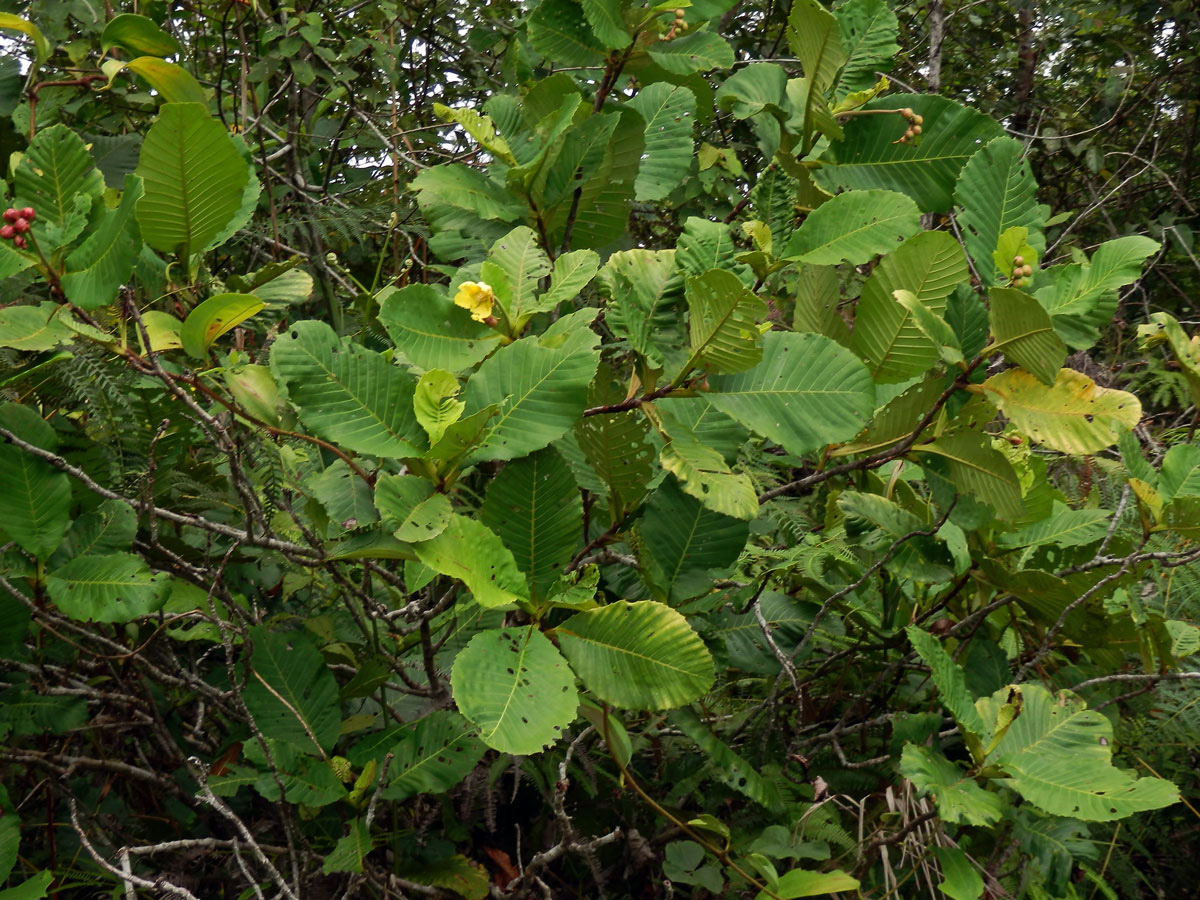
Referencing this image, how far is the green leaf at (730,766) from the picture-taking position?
50.5 inches

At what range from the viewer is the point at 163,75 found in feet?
4.33

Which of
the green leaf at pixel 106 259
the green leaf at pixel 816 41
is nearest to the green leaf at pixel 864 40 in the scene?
the green leaf at pixel 816 41

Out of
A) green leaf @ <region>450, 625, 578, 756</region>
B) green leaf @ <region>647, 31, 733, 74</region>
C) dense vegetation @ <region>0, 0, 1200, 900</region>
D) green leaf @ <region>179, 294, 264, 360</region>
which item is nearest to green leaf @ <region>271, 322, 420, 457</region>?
dense vegetation @ <region>0, 0, 1200, 900</region>

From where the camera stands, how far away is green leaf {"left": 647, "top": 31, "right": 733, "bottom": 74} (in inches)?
54.4

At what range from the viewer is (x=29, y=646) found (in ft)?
4.71

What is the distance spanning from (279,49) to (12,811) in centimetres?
181

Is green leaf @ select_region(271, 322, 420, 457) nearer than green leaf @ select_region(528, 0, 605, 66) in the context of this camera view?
Yes

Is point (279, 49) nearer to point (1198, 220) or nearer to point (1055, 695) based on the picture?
point (1055, 695)

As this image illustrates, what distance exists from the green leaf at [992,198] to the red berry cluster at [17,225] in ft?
3.56

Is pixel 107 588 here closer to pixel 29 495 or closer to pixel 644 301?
pixel 29 495

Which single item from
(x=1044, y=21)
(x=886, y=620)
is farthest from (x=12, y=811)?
(x=1044, y=21)

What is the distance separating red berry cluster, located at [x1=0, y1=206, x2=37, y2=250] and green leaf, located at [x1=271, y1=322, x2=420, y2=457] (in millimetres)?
312

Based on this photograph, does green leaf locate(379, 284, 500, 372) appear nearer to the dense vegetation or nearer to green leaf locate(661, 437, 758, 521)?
the dense vegetation

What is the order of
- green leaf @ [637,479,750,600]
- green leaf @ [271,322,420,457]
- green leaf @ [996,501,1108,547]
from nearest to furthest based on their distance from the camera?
1. green leaf @ [271,322,420,457]
2. green leaf @ [637,479,750,600]
3. green leaf @ [996,501,1108,547]
